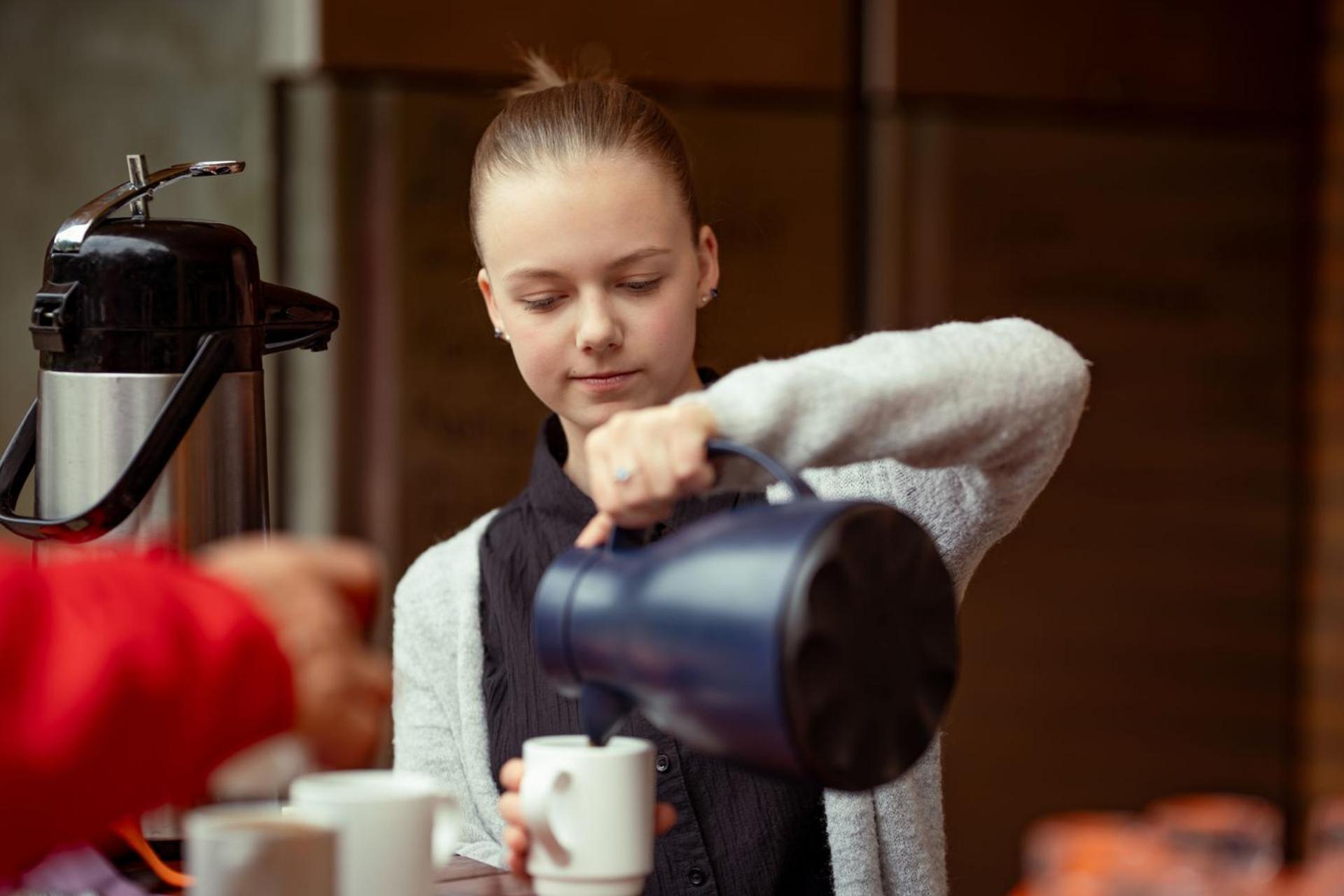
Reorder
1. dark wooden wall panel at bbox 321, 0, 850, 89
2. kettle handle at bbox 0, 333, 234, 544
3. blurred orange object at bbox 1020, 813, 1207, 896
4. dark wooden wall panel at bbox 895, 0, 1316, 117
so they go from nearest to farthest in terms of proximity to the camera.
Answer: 1. blurred orange object at bbox 1020, 813, 1207, 896
2. kettle handle at bbox 0, 333, 234, 544
3. dark wooden wall panel at bbox 321, 0, 850, 89
4. dark wooden wall panel at bbox 895, 0, 1316, 117

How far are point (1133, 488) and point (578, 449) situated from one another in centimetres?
175

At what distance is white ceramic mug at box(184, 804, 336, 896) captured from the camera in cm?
81

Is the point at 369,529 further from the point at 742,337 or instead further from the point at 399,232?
the point at 742,337

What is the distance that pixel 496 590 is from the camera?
1.47 m

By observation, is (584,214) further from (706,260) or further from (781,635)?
(781,635)

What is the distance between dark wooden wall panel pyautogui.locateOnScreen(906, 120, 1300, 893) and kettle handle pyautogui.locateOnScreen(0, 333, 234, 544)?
181 cm

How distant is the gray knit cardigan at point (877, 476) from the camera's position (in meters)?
0.95

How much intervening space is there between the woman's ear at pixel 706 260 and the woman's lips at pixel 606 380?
134 millimetres

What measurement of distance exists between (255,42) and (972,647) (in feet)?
4.89

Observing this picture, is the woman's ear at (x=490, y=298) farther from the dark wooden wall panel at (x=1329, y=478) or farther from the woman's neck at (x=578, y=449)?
the dark wooden wall panel at (x=1329, y=478)

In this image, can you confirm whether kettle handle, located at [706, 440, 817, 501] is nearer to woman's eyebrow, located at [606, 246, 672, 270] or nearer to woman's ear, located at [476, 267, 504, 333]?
woman's eyebrow, located at [606, 246, 672, 270]

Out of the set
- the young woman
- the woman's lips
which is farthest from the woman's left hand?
the woman's lips

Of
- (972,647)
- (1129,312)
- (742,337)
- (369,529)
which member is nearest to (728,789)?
(369,529)

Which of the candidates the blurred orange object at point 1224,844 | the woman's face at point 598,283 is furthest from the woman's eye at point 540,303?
the blurred orange object at point 1224,844
